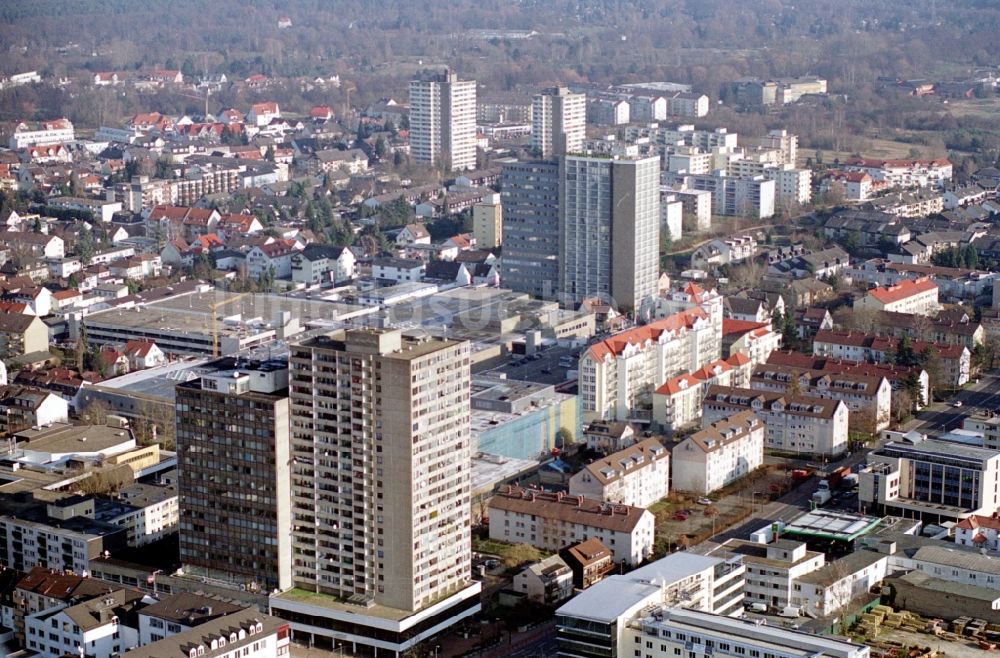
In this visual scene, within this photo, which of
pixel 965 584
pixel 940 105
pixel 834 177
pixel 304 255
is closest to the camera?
pixel 965 584

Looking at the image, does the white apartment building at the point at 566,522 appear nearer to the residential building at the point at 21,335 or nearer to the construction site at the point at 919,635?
the construction site at the point at 919,635

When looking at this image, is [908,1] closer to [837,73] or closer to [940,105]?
[837,73]

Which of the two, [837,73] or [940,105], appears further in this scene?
[837,73]

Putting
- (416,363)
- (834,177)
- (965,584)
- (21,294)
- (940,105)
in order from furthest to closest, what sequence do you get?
1. (940,105)
2. (834,177)
3. (21,294)
4. (965,584)
5. (416,363)

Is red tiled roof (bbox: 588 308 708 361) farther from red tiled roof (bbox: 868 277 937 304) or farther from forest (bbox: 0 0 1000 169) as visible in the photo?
forest (bbox: 0 0 1000 169)

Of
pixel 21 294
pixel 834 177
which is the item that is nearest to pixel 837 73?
pixel 834 177

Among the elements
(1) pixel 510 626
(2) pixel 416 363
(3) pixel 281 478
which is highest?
(2) pixel 416 363

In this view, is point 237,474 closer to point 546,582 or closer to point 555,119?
point 546,582
